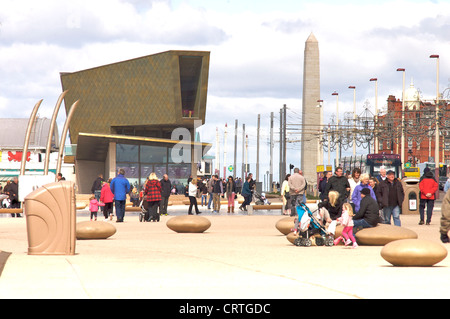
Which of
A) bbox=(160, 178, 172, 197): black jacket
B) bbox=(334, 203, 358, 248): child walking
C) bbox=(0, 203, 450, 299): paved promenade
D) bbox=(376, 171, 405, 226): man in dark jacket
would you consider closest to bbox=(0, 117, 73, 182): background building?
bbox=(160, 178, 172, 197): black jacket

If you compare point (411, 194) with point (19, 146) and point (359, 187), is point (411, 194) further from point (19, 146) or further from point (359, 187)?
point (19, 146)

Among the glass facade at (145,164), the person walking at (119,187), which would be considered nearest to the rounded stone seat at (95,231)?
the person walking at (119,187)

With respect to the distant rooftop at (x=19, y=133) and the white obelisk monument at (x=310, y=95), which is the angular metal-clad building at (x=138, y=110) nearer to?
the white obelisk monument at (x=310, y=95)

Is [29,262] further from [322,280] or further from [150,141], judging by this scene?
[150,141]

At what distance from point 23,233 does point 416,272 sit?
13.4 m

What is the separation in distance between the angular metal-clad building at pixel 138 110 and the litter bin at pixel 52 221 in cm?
4526

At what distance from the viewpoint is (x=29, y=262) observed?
12.7m

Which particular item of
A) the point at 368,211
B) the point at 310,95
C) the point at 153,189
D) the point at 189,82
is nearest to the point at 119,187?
the point at 153,189

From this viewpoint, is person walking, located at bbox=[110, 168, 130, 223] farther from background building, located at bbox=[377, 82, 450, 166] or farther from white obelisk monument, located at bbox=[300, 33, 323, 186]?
white obelisk monument, located at bbox=[300, 33, 323, 186]

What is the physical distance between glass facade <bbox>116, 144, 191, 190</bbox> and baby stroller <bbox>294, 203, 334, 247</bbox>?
150ft

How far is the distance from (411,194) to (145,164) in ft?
110

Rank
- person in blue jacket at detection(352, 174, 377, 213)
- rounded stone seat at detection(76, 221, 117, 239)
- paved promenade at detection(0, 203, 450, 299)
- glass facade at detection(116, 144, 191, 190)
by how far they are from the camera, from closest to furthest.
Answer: paved promenade at detection(0, 203, 450, 299)
person in blue jacket at detection(352, 174, 377, 213)
rounded stone seat at detection(76, 221, 117, 239)
glass facade at detection(116, 144, 191, 190)

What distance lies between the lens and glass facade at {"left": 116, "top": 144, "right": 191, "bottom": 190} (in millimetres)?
62656
